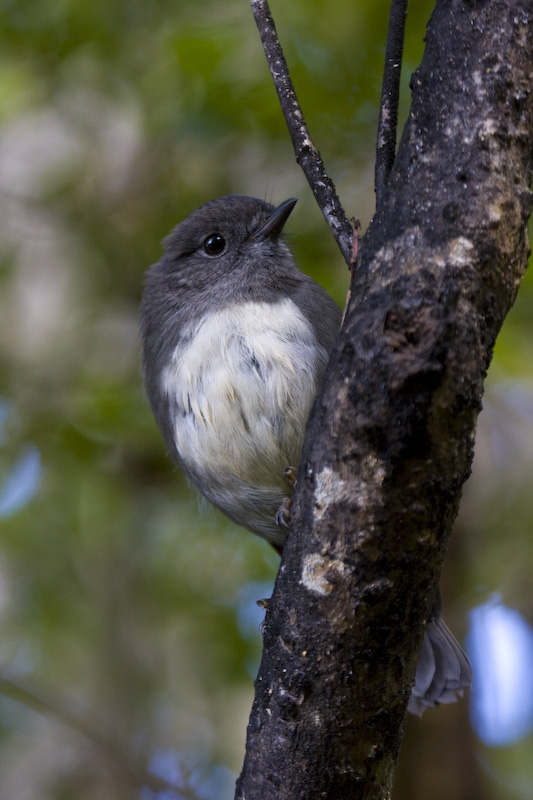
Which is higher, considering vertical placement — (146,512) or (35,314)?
(35,314)

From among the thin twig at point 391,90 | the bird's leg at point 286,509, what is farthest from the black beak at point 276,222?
the thin twig at point 391,90

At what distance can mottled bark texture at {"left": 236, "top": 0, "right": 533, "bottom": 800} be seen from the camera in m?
1.66

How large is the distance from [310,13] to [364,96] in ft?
1.49

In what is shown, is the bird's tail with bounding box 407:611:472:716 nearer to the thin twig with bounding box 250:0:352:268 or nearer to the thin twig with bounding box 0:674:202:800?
the thin twig with bounding box 0:674:202:800

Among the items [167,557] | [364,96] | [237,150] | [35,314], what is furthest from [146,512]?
[364,96]

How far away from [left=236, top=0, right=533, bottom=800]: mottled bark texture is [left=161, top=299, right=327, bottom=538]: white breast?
45.1 inches

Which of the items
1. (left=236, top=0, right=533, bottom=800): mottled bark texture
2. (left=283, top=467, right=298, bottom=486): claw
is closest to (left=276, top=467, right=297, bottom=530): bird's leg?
(left=283, top=467, right=298, bottom=486): claw

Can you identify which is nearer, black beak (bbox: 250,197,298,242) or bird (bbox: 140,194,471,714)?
bird (bbox: 140,194,471,714)

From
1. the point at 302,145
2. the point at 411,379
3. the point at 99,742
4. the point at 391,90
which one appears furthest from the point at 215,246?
the point at 99,742

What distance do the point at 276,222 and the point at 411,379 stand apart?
220 centimetres

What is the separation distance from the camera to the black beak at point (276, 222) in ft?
12.1

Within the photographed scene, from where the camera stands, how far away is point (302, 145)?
2.35 meters

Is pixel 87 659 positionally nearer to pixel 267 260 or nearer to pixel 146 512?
pixel 146 512

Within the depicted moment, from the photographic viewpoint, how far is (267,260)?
3580 millimetres
